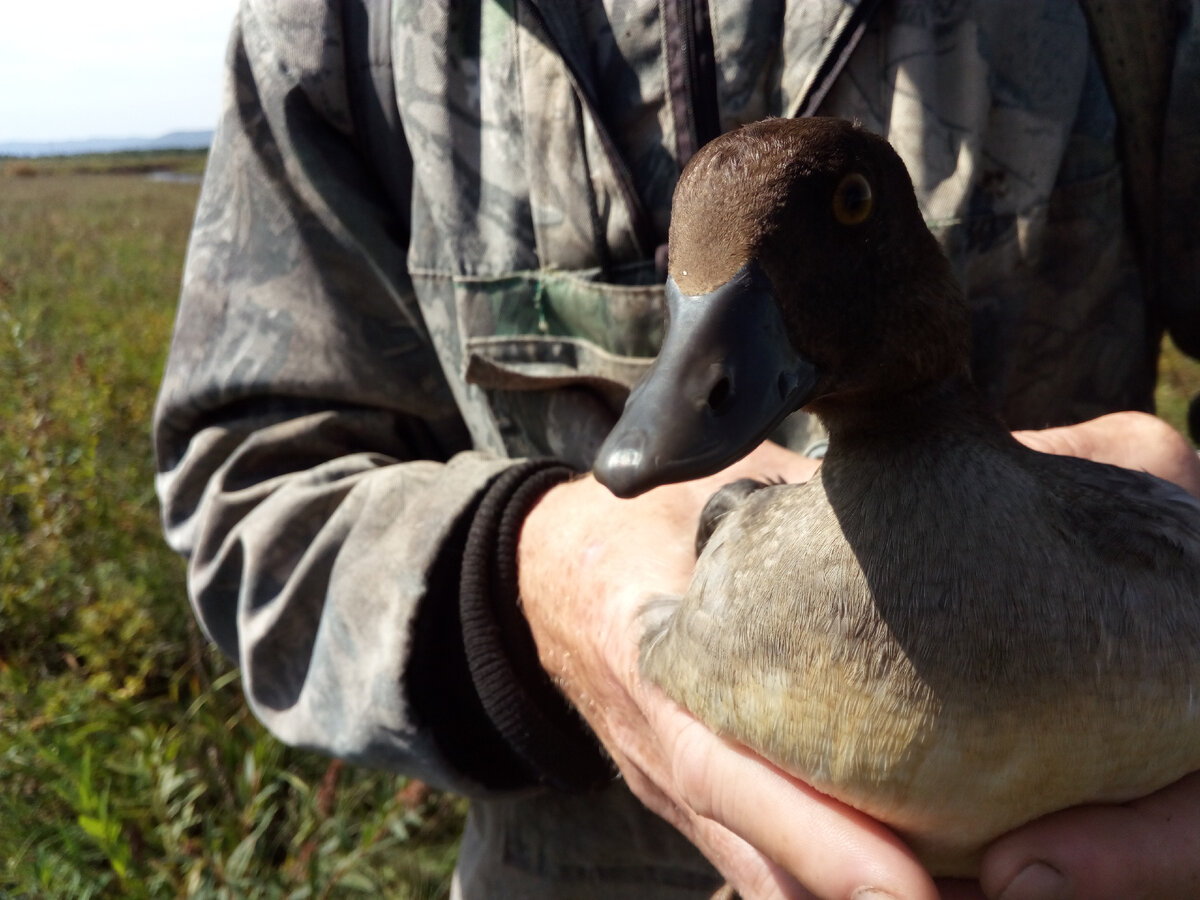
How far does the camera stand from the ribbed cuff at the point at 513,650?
1.97 meters

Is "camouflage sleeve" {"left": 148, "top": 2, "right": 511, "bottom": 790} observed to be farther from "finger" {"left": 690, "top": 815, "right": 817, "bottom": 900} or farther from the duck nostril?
the duck nostril

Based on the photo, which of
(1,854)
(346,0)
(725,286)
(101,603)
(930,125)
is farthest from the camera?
(101,603)

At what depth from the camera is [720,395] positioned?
114 cm

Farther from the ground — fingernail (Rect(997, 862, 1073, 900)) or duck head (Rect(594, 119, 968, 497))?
duck head (Rect(594, 119, 968, 497))

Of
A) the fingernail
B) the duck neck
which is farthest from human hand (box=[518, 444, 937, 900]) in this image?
the duck neck

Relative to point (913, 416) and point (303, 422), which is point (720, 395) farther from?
point (303, 422)

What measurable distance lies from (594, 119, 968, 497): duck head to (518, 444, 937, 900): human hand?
1.77 ft

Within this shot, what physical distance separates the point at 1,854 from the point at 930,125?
314 cm

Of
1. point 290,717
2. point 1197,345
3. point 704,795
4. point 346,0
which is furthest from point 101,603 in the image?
point 1197,345

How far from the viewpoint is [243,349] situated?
2.22 metres

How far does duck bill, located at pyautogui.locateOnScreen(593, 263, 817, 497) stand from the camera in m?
1.07

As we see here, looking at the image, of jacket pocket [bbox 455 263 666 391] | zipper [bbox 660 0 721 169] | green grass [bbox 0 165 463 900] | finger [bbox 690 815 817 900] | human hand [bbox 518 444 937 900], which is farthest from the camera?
green grass [bbox 0 165 463 900]

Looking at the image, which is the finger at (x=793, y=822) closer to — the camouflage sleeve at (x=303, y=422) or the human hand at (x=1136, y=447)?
the camouflage sleeve at (x=303, y=422)

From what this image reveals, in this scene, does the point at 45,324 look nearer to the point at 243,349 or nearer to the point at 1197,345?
the point at 243,349
